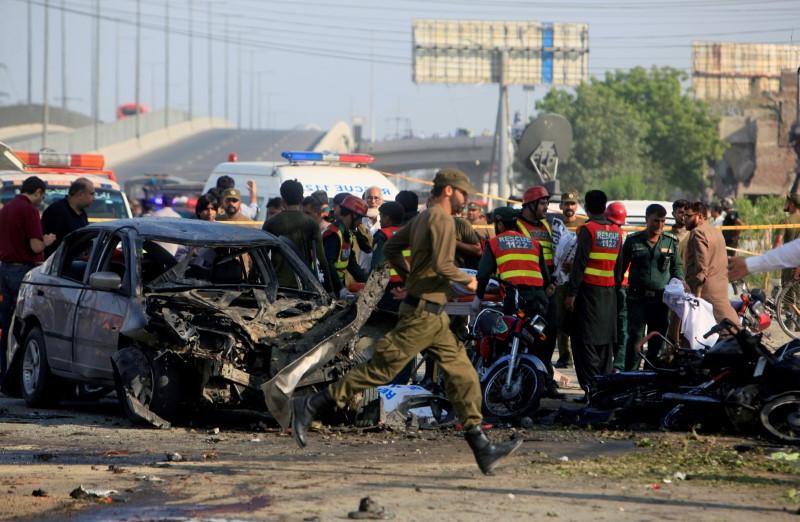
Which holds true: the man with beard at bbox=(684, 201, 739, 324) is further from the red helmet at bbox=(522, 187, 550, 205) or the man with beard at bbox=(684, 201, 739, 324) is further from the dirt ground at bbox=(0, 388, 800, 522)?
the dirt ground at bbox=(0, 388, 800, 522)

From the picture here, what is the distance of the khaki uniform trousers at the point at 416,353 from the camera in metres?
7.57

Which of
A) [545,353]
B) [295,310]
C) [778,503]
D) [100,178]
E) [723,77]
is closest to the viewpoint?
[778,503]

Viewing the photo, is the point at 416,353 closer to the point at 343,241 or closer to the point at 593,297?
the point at 593,297

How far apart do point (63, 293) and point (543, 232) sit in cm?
428

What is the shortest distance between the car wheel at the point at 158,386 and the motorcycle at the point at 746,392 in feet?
12.2

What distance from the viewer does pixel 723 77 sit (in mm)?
96312

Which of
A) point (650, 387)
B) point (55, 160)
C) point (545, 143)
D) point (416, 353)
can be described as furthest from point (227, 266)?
point (55, 160)

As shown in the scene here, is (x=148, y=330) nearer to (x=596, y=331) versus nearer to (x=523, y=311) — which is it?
(x=523, y=311)

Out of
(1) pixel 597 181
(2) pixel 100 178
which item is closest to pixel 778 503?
(2) pixel 100 178

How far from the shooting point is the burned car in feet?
30.6

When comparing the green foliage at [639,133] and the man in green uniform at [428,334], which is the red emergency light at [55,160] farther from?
the green foliage at [639,133]

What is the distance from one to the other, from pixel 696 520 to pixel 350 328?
3891 mm

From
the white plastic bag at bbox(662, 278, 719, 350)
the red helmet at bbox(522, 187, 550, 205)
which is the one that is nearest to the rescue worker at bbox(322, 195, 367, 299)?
the red helmet at bbox(522, 187, 550, 205)

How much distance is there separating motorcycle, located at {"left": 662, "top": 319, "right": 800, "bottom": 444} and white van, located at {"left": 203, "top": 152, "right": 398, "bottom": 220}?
9.51 metres
